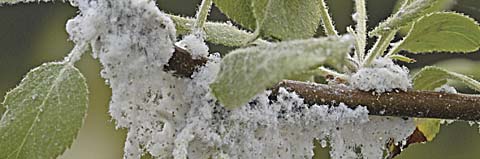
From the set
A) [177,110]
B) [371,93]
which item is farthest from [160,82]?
[371,93]

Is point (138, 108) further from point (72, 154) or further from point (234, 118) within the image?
point (72, 154)

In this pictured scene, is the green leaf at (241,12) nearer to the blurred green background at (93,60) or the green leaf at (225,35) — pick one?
the green leaf at (225,35)

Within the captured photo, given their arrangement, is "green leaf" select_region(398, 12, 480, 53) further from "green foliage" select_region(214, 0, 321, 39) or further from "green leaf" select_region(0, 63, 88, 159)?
"green leaf" select_region(0, 63, 88, 159)

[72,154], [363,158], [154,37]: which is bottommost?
[72,154]

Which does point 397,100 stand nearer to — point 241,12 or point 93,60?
point 241,12

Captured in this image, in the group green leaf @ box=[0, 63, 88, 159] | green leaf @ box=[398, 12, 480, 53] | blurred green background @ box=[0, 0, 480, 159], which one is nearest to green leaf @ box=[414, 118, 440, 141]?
green leaf @ box=[398, 12, 480, 53]

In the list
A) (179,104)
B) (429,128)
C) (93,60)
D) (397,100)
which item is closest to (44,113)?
(179,104)

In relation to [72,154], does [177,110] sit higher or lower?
higher
